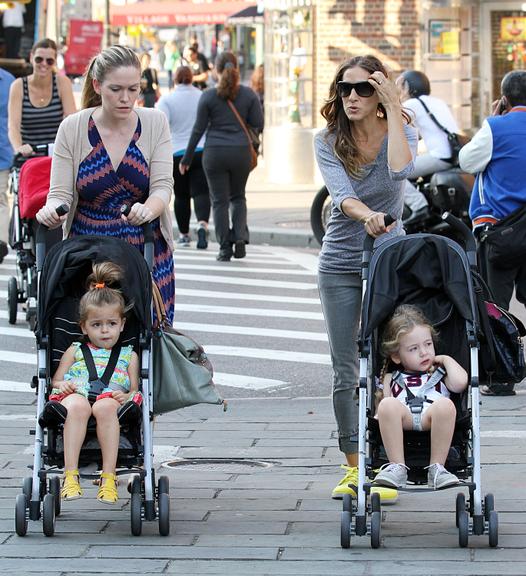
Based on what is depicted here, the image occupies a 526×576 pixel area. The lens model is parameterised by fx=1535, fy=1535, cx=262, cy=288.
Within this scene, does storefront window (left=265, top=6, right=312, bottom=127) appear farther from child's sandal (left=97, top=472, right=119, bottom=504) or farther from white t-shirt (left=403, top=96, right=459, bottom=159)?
child's sandal (left=97, top=472, right=119, bottom=504)

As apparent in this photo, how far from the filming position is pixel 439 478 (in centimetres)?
569

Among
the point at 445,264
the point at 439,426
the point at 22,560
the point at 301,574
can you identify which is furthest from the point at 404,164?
the point at 22,560

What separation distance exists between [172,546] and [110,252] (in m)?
1.20

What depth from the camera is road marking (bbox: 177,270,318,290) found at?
47.9 ft

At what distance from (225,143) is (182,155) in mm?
1348

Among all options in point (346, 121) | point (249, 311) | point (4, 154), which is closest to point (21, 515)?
point (346, 121)

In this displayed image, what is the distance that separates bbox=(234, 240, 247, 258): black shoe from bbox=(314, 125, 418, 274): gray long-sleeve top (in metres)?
9.68

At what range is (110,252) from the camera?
617cm

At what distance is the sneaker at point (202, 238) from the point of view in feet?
57.4

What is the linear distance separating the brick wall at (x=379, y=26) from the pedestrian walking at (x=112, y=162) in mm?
17190

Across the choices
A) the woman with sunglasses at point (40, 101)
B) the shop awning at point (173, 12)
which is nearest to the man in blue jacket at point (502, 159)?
the woman with sunglasses at point (40, 101)

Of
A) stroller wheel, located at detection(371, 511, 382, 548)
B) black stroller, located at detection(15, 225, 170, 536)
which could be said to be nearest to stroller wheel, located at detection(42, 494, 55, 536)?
black stroller, located at detection(15, 225, 170, 536)

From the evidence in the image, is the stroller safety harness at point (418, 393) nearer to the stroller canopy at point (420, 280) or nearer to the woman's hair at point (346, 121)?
the stroller canopy at point (420, 280)

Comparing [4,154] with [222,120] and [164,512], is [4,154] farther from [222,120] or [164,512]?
[164,512]
